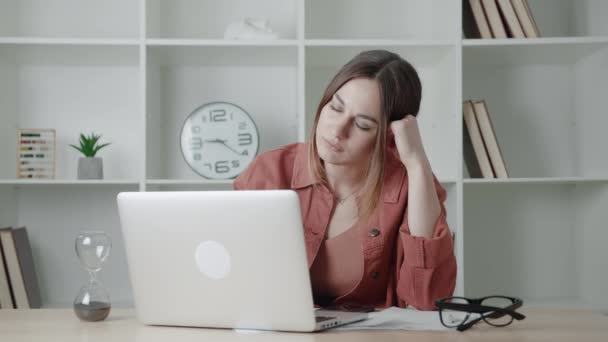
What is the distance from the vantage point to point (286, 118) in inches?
119

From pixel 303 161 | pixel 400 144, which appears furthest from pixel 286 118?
pixel 400 144

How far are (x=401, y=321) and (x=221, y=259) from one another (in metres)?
0.38

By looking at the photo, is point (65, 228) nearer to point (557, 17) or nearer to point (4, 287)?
point (4, 287)

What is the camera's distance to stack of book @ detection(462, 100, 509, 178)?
272 centimetres

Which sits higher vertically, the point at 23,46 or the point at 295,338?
the point at 23,46

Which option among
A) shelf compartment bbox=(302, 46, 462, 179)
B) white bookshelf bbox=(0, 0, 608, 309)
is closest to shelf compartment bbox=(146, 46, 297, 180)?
white bookshelf bbox=(0, 0, 608, 309)

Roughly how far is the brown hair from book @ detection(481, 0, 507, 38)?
0.94m

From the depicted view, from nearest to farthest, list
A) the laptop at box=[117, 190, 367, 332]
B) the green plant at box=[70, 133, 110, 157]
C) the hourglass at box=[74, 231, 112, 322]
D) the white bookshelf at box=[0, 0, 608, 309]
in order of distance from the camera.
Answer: the laptop at box=[117, 190, 367, 332] < the hourglass at box=[74, 231, 112, 322] < the green plant at box=[70, 133, 110, 157] < the white bookshelf at box=[0, 0, 608, 309]

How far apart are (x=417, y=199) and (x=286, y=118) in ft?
4.52

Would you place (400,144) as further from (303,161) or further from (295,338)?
(295,338)

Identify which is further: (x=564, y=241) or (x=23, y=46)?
(x=564, y=241)

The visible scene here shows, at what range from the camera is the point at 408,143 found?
1.76 m

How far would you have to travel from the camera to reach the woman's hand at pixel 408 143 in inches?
69.2

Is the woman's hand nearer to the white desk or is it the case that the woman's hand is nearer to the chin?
the chin
